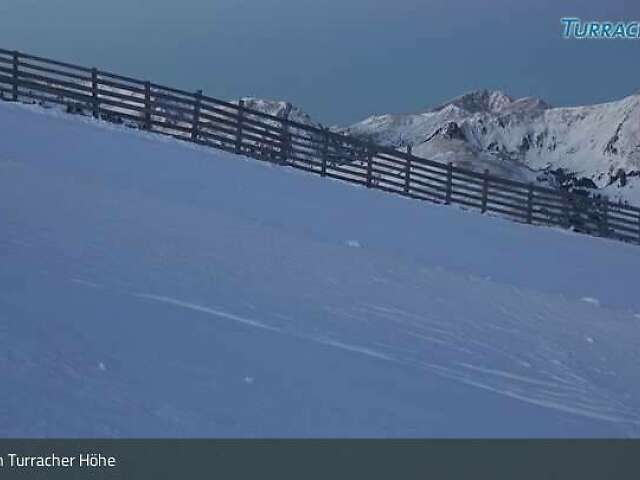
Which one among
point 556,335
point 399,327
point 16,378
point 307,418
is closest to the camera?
point 16,378

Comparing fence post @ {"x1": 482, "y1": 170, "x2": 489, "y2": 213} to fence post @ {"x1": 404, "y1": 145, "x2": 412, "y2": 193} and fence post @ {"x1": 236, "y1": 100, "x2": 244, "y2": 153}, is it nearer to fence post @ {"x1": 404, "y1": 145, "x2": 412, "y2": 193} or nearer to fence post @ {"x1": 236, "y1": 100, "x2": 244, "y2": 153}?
fence post @ {"x1": 404, "y1": 145, "x2": 412, "y2": 193}

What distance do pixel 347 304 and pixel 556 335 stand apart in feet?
8.78

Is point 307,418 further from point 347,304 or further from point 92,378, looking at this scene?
point 347,304

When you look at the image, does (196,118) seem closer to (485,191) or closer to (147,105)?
(147,105)

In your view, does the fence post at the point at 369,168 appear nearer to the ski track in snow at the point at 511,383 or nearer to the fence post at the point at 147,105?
the fence post at the point at 147,105

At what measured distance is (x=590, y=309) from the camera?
1422 cm

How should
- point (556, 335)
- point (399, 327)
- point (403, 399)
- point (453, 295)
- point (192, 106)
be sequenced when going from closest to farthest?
point (403, 399)
point (399, 327)
point (556, 335)
point (453, 295)
point (192, 106)

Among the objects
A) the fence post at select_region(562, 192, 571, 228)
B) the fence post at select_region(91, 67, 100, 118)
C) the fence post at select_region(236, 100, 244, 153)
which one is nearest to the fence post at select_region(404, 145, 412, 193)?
the fence post at select_region(236, 100, 244, 153)

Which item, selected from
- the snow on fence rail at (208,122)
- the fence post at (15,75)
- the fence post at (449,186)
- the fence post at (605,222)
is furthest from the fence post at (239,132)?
the fence post at (605,222)

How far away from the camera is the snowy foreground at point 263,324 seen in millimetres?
5934

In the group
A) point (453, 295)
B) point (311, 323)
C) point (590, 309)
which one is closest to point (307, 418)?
point (311, 323)

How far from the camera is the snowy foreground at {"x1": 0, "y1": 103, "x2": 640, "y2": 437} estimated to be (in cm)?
593

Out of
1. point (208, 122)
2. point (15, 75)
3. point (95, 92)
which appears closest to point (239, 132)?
point (208, 122)

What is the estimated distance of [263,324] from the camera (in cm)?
813
